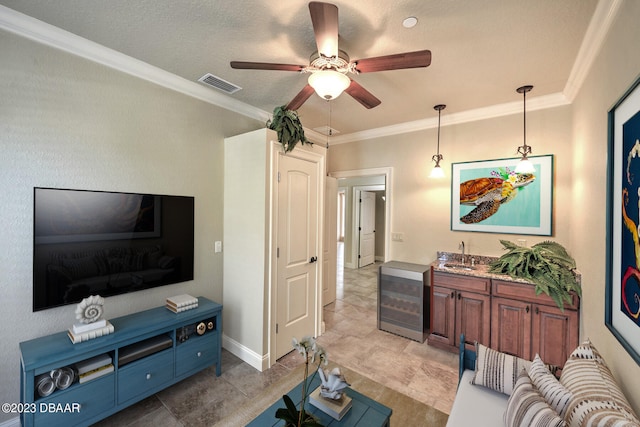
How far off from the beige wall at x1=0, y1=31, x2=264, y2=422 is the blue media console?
197mm

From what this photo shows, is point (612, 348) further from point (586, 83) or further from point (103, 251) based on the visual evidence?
point (103, 251)

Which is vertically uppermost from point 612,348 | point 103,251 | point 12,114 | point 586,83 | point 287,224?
point 586,83

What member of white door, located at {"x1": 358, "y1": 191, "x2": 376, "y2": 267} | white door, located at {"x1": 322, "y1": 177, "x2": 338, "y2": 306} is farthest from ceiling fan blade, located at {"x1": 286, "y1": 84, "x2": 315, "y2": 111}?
white door, located at {"x1": 358, "y1": 191, "x2": 376, "y2": 267}

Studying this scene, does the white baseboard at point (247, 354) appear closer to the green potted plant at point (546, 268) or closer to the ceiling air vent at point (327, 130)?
the green potted plant at point (546, 268)

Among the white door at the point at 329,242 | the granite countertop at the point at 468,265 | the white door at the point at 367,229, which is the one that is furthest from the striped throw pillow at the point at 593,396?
the white door at the point at 367,229

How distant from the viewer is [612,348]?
1421 mm

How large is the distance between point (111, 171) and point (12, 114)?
2.02ft

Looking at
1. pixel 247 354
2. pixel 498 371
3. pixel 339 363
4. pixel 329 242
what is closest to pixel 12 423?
pixel 247 354

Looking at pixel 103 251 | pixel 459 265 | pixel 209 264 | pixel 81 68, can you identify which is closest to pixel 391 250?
pixel 459 265

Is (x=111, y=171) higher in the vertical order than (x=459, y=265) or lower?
higher

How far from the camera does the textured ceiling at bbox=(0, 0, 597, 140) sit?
5.36 feet

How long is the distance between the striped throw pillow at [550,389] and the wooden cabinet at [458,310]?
1385mm

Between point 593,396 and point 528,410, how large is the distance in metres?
0.25

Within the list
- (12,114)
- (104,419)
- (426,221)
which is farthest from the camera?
(426,221)
